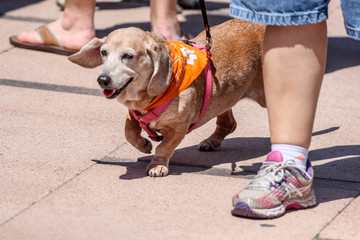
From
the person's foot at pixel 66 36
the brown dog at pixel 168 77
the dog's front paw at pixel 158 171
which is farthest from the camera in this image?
the person's foot at pixel 66 36

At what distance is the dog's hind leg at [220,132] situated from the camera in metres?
4.27

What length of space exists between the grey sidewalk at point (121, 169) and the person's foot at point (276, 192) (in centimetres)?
5

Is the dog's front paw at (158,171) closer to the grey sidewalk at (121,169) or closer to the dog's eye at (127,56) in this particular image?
the grey sidewalk at (121,169)

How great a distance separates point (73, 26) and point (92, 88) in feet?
3.21

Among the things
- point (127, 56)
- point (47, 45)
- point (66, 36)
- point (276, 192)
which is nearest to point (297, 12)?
point (276, 192)

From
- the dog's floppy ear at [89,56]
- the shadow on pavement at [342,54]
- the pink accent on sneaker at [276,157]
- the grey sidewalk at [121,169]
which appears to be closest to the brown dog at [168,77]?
the dog's floppy ear at [89,56]

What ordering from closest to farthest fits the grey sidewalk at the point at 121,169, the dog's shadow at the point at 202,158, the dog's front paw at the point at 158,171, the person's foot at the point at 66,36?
the grey sidewalk at the point at 121,169, the dog's front paw at the point at 158,171, the dog's shadow at the point at 202,158, the person's foot at the point at 66,36

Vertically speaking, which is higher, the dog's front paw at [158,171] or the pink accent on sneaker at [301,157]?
the pink accent on sneaker at [301,157]

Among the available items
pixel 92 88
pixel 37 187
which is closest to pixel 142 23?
pixel 92 88

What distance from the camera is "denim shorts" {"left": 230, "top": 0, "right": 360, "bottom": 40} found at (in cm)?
315

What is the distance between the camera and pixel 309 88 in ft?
10.8

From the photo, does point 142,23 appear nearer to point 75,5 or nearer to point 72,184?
point 75,5

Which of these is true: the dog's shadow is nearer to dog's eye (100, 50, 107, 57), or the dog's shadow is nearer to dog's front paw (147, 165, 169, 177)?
dog's front paw (147, 165, 169, 177)

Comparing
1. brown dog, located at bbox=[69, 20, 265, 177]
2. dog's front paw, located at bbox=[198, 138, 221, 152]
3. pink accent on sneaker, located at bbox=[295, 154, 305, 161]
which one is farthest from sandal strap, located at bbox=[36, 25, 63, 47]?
pink accent on sneaker, located at bbox=[295, 154, 305, 161]
